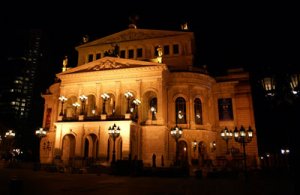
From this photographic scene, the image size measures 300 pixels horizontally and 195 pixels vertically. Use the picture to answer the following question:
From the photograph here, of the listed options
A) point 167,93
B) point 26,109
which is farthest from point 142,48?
point 26,109

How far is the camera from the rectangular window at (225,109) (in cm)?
4209

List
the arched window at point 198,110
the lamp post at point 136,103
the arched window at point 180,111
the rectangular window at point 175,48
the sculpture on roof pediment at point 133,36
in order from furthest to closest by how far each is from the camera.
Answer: the sculpture on roof pediment at point 133,36 → the rectangular window at point 175,48 → the arched window at point 198,110 → the arched window at point 180,111 → the lamp post at point 136,103

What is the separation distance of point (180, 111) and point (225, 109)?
8.13 m

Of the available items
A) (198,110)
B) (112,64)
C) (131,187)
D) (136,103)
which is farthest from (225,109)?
(131,187)

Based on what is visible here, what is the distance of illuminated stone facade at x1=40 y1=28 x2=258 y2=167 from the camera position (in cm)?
3494

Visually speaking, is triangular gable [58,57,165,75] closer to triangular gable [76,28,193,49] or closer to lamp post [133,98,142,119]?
lamp post [133,98,142,119]

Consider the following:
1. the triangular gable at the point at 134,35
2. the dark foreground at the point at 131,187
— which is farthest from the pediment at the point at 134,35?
the dark foreground at the point at 131,187

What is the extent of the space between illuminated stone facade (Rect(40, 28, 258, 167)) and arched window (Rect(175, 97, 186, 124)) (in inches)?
5.7

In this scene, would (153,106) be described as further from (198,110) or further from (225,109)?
(225,109)

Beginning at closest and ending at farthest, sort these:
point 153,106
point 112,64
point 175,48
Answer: point 112,64 < point 153,106 < point 175,48

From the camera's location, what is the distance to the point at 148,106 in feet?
131

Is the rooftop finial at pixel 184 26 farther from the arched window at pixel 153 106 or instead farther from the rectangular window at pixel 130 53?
the arched window at pixel 153 106

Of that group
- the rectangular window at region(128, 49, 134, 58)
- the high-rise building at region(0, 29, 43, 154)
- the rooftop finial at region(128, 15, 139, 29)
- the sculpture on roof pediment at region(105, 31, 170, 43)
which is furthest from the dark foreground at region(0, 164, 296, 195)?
the rooftop finial at region(128, 15, 139, 29)

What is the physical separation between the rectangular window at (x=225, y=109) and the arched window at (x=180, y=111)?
22.5 ft
